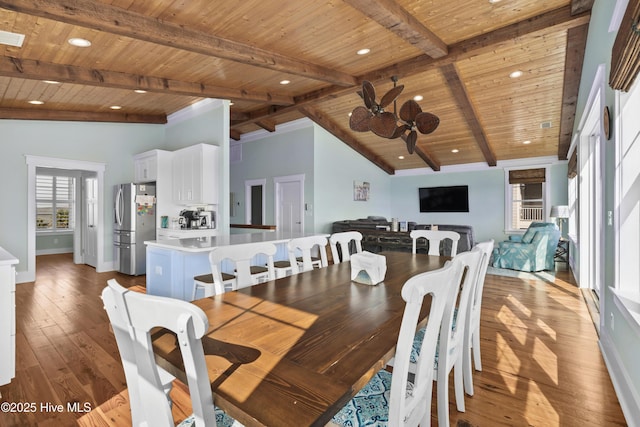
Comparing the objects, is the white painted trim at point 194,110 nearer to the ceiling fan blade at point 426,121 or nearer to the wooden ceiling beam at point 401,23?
the wooden ceiling beam at point 401,23

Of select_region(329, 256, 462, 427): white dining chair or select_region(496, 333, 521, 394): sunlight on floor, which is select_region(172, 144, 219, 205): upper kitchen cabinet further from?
select_region(329, 256, 462, 427): white dining chair

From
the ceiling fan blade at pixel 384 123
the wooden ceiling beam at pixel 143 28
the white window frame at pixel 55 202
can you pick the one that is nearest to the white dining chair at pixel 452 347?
the ceiling fan blade at pixel 384 123

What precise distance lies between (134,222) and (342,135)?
197 inches

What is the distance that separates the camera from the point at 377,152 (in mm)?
9195

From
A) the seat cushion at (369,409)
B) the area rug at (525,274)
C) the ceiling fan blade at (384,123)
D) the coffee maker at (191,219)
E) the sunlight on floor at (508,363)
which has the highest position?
the ceiling fan blade at (384,123)

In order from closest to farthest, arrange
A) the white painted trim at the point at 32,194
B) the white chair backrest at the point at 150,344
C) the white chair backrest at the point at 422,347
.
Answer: the white chair backrest at the point at 150,344, the white chair backrest at the point at 422,347, the white painted trim at the point at 32,194

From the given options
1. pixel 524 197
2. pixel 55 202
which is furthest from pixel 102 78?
pixel 524 197

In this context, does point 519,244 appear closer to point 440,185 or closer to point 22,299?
point 440,185

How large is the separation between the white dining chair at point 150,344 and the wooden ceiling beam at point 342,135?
6.22m

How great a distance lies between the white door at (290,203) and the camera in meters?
7.84

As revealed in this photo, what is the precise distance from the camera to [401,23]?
10.7 feet

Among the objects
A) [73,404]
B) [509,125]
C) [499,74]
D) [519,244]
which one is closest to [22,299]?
[73,404]

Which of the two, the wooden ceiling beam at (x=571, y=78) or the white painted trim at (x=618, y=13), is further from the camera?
the wooden ceiling beam at (x=571, y=78)

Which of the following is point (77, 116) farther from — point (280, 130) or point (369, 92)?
point (369, 92)
